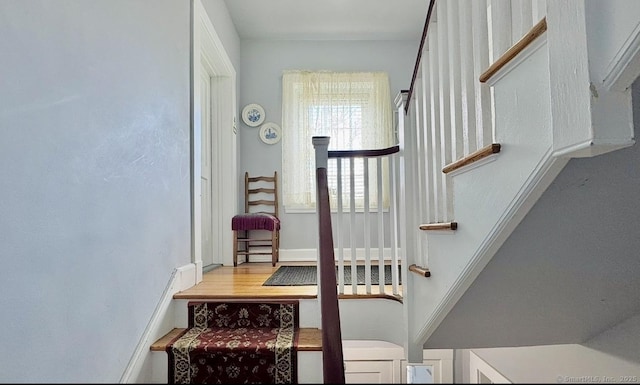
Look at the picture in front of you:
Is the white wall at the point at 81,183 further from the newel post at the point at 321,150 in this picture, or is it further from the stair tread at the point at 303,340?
the newel post at the point at 321,150

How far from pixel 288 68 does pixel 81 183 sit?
3.89m

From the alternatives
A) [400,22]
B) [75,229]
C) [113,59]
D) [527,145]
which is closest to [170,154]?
[113,59]

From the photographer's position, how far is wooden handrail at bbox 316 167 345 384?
1.13 m

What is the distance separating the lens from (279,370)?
2.10 metres

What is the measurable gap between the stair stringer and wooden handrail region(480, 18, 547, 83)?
15mm

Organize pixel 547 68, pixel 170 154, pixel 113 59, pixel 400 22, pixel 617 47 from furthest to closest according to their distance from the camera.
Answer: pixel 400 22
pixel 170 154
pixel 113 59
pixel 547 68
pixel 617 47

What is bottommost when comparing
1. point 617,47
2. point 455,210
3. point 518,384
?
point 518,384

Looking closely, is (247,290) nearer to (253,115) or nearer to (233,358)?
(233,358)

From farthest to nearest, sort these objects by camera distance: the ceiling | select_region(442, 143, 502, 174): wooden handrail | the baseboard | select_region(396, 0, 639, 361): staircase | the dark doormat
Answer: the ceiling
the dark doormat
the baseboard
select_region(442, 143, 502, 174): wooden handrail
select_region(396, 0, 639, 361): staircase

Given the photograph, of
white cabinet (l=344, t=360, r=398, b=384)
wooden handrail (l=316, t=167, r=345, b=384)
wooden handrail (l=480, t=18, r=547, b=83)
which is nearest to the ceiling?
wooden handrail (l=316, t=167, r=345, b=384)

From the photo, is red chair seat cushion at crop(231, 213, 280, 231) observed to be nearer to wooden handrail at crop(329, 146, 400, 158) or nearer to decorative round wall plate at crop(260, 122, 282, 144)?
decorative round wall plate at crop(260, 122, 282, 144)

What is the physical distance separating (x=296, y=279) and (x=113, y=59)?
199 centimetres

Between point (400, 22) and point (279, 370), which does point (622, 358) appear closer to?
point (279, 370)

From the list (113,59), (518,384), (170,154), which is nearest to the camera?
(518,384)
